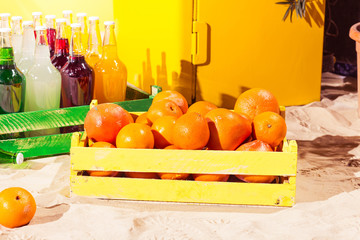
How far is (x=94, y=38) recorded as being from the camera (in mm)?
2088

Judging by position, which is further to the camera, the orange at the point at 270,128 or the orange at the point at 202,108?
the orange at the point at 202,108

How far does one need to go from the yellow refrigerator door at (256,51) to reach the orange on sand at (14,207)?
1137mm

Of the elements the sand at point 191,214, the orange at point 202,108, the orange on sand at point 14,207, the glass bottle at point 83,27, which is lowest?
the sand at point 191,214

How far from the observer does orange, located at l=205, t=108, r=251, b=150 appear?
1455 millimetres

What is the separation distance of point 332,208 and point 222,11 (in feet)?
3.52

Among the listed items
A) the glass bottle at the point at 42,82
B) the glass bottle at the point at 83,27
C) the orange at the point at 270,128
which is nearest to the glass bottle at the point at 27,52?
the glass bottle at the point at 42,82

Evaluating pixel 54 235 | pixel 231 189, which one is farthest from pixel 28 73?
pixel 231 189

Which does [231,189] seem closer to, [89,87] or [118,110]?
[118,110]

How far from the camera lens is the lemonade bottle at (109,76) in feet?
6.72

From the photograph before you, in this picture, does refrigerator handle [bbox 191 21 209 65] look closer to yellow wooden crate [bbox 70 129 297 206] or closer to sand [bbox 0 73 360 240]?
sand [bbox 0 73 360 240]

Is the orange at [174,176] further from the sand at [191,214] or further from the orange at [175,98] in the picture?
the orange at [175,98]

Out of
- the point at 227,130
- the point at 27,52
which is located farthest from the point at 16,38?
the point at 227,130

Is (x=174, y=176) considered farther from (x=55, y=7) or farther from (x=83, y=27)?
(x=55, y=7)

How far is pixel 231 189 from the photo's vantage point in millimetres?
1429
